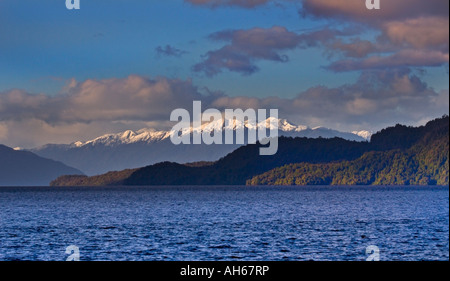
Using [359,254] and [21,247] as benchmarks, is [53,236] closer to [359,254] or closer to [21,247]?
[21,247]

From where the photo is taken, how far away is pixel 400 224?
114562 millimetres

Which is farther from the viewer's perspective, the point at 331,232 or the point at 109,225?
the point at 109,225

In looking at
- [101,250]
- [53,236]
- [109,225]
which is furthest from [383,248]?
[109,225]

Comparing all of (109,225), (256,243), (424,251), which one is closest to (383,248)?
(424,251)

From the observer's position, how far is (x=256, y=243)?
8188 cm

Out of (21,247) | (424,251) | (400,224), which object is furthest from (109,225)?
(424,251)
